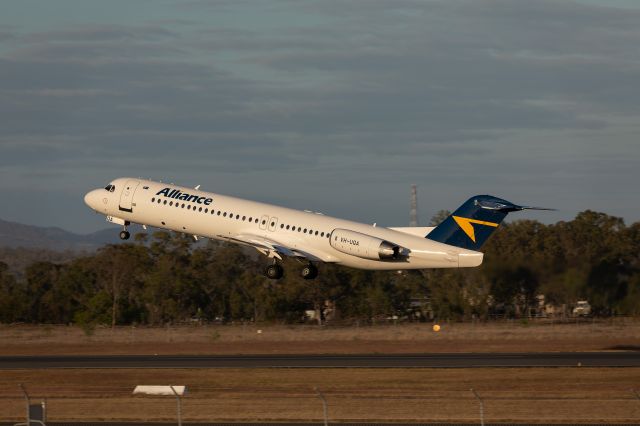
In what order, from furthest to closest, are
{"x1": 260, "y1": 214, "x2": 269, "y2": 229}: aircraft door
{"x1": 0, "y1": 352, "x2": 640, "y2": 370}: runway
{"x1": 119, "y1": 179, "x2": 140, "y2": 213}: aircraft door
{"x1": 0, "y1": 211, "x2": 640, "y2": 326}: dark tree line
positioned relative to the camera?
{"x1": 0, "y1": 211, "x2": 640, "y2": 326}: dark tree line, {"x1": 119, "y1": 179, "x2": 140, "y2": 213}: aircraft door, {"x1": 260, "y1": 214, "x2": 269, "y2": 229}: aircraft door, {"x1": 0, "y1": 352, "x2": 640, "y2": 370}: runway

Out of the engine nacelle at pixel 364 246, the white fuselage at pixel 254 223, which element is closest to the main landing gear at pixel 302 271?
the white fuselage at pixel 254 223

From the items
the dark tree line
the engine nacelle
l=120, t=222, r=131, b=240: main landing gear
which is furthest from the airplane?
the dark tree line

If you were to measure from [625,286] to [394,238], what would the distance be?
14.3 m

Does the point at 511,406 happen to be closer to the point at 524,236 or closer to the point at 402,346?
the point at 402,346

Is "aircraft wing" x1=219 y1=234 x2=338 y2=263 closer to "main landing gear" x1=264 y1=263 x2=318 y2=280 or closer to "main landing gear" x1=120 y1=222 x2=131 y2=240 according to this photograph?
"main landing gear" x1=264 y1=263 x2=318 y2=280

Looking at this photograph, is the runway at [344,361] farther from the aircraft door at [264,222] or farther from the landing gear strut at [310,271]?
the aircraft door at [264,222]

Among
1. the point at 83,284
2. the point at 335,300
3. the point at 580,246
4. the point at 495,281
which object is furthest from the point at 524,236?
the point at 83,284

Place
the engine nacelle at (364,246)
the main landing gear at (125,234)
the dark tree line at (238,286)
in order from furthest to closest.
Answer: the dark tree line at (238,286) < the main landing gear at (125,234) < the engine nacelle at (364,246)

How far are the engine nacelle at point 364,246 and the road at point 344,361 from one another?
15.8ft

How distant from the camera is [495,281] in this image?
63.0m

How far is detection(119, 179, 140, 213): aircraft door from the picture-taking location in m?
61.3

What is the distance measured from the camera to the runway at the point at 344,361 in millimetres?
48094

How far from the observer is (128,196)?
2420 inches

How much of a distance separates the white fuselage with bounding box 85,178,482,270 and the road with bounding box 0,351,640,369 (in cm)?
485
